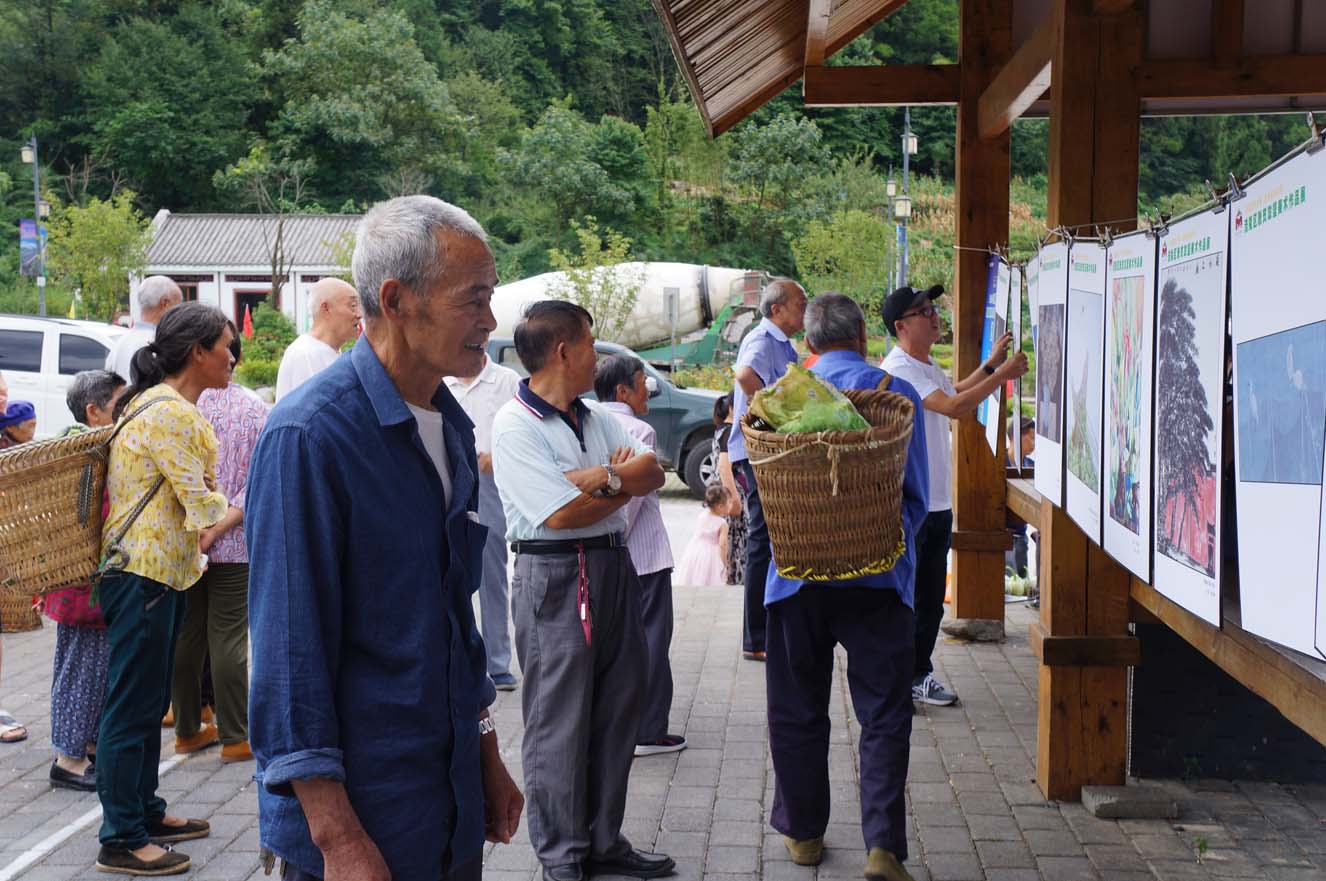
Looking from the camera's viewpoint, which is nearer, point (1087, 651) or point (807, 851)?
point (807, 851)

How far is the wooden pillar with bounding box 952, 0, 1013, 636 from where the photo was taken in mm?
7932

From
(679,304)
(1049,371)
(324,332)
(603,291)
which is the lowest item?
(1049,371)

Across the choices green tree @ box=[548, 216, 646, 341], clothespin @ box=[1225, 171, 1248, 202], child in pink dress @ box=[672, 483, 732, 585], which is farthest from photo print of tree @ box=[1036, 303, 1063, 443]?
green tree @ box=[548, 216, 646, 341]

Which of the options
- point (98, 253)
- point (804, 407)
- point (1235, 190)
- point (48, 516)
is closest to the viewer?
point (1235, 190)

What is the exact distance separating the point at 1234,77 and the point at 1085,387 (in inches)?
108

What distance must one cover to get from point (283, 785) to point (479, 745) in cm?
48

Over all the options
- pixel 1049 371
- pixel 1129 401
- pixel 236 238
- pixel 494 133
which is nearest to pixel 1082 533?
pixel 1049 371

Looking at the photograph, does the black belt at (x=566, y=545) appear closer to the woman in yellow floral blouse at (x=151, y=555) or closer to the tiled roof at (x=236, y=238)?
the woman in yellow floral blouse at (x=151, y=555)

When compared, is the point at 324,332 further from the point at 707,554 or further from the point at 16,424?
the point at 707,554

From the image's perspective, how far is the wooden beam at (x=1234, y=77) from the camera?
5688 mm

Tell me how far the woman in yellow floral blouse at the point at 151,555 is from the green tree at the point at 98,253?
39165 millimetres

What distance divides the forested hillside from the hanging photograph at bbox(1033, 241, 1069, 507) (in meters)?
34.1

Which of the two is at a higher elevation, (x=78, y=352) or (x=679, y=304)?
(x=679, y=304)

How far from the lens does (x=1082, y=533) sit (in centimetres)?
500
